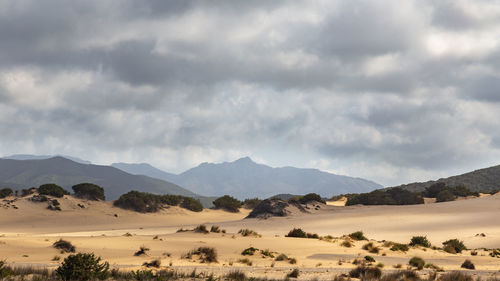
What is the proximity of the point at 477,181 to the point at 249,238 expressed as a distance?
3791 inches

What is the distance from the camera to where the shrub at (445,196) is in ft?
228

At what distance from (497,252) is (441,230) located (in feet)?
45.9

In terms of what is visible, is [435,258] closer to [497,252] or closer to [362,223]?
[497,252]

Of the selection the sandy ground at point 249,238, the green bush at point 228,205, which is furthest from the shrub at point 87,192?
the green bush at point 228,205

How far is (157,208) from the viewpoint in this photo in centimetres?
6606

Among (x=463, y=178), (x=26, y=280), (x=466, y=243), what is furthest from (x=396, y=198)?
(x=26, y=280)

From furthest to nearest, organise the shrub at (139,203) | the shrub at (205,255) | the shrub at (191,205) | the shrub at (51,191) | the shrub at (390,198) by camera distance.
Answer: the shrub at (191,205), the shrub at (390,198), the shrub at (139,203), the shrub at (51,191), the shrub at (205,255)

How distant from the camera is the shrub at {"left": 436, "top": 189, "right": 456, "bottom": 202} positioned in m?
69.6

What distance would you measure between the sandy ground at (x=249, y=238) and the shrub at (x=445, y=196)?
7.93 m

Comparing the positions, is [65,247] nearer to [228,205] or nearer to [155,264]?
[155,264]

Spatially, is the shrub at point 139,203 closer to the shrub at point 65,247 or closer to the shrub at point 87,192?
the shrub at point 87,192

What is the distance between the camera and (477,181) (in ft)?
361

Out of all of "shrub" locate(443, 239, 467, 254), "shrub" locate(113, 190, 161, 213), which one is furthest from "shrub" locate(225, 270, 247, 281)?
"shrub" locate(113, 190, 161, 213)

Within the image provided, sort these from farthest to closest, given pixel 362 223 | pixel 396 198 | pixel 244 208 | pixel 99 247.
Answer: pixel 244 208
pixel 396 198
pixel 362 223
pixel 99 247
